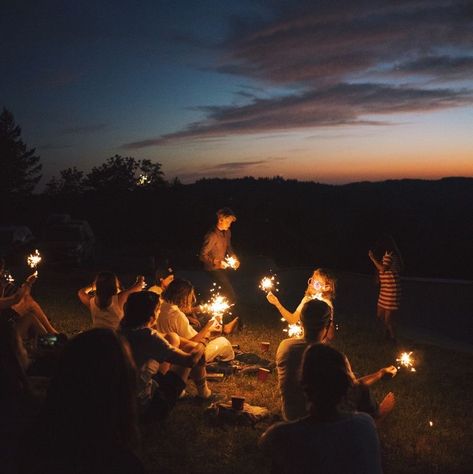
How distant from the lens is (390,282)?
9883mm

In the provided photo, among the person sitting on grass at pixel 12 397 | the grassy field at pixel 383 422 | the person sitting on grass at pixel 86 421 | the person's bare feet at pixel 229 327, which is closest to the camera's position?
the person sitting on grass at pixel 86 421

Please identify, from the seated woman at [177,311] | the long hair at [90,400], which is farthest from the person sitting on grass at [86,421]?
the seated woman at [177,311]

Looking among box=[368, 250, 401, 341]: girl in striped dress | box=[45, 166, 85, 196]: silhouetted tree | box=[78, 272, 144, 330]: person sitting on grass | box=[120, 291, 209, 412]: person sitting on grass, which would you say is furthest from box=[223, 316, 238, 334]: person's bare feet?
box=[45, 166, 85, 196]: silhouetted tree

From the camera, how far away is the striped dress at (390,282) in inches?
387

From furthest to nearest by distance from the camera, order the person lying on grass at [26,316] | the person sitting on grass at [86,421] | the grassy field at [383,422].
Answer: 1. the person lying on grass at [26,316]
2. the grassy field at [383,422]
3. the person sitting on grass at [86,421]

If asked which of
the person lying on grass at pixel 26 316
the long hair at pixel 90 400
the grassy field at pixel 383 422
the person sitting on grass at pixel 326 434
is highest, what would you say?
the long hair at pixel 90 400

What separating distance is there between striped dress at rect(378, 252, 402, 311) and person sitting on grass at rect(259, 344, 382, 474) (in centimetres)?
711

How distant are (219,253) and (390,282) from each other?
296 centimetres

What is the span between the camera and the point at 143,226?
38438mm

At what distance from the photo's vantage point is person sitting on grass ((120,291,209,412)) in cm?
527

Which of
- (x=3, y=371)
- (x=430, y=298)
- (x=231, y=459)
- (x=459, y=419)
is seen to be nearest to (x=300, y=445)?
(x=3, y=371)

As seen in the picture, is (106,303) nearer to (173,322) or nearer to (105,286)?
(105,286)

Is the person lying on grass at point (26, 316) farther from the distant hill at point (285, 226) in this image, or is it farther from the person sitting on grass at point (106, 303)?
the distant hill at point (285, 226)

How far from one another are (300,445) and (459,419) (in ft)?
15.3
